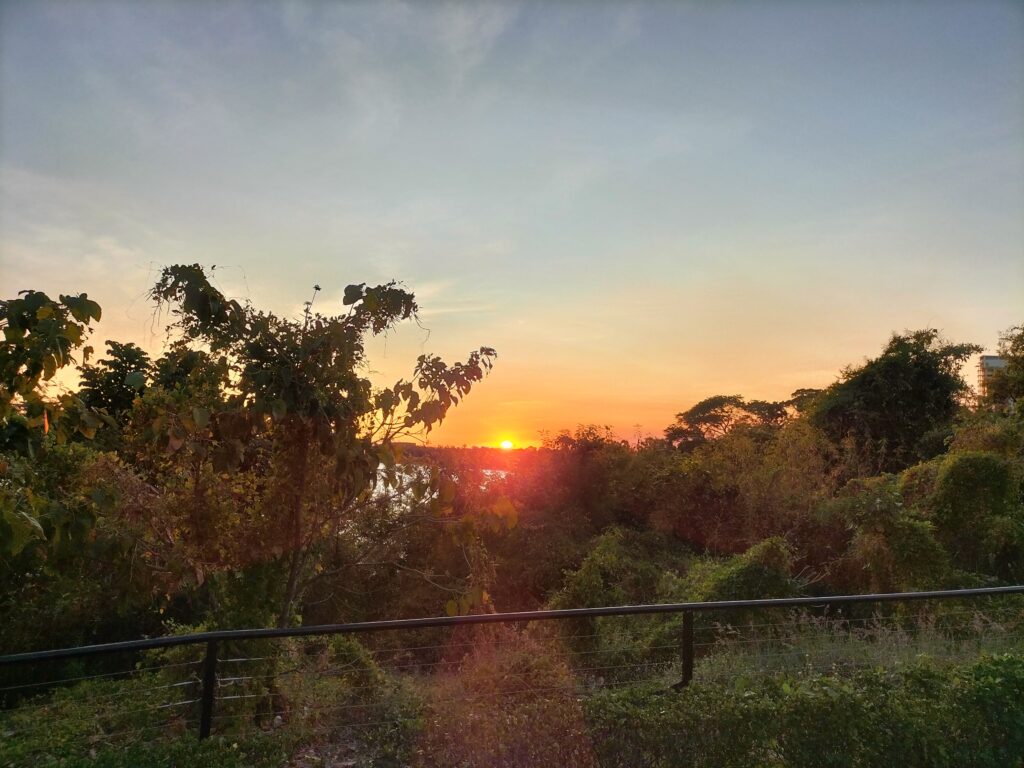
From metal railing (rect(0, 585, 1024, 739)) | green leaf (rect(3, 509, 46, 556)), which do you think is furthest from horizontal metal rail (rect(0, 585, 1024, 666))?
green leaf (rect(3, 509, 46, 556))

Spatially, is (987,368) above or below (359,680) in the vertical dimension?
above

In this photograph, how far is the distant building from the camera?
66.5ft

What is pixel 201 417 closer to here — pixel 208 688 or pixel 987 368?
pixel 208 688

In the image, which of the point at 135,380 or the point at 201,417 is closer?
the point at 135,380

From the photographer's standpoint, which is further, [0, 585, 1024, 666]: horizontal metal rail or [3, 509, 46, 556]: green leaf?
[0, 585, 1024, 666]: horizontal metal rail

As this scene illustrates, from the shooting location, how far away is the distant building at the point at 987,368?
20281 mm

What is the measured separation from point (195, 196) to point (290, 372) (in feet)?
10.6

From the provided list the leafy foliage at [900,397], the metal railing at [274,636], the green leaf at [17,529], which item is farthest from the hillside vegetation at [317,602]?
the leafy foliage at [900,397]

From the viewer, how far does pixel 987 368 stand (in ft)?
71.1

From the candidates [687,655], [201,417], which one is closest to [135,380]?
[201,417]

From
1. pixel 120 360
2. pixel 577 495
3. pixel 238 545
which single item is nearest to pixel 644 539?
pixel 577 495

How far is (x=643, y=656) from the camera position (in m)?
9.38

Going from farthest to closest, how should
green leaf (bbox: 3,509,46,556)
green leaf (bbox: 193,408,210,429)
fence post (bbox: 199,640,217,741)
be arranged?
green leaf (bbox: 193,408,210,429) → fence post (bbox: 199,640,217,741) → green leaf (bbox: 3,509,46,556)

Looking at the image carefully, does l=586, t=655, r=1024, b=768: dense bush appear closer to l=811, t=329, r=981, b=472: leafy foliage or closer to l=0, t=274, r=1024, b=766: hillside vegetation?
l=0, t=274, r=1024, b=766: hillside vegetation
